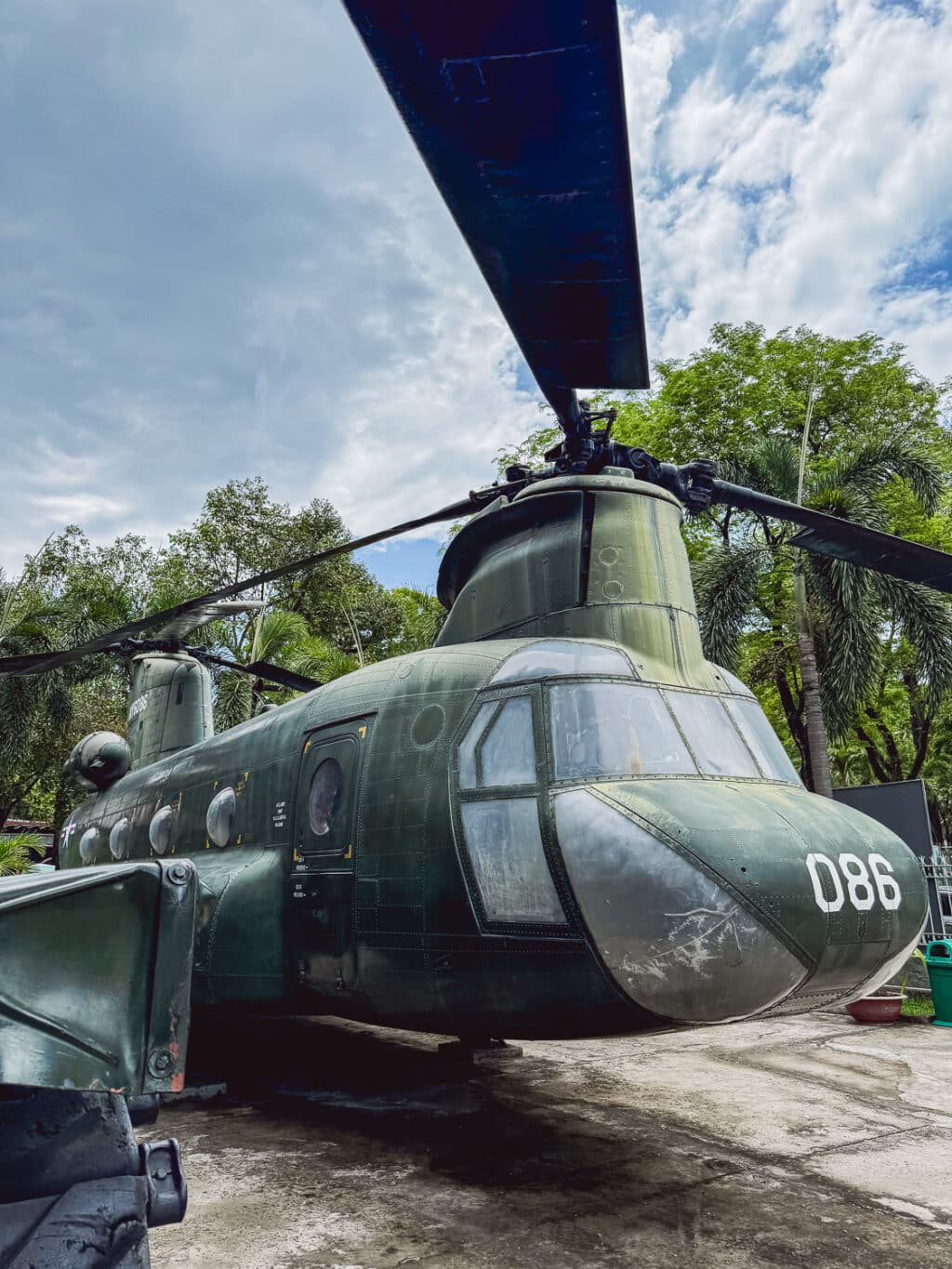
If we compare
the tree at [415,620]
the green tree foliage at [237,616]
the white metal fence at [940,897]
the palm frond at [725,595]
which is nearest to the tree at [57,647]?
the green tree foliage at [237,616]

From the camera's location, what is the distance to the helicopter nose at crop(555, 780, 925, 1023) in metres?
3.86

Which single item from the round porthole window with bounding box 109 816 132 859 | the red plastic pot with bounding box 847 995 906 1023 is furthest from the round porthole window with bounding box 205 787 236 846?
the red plastic pot with bounding box 847 995 906 1023

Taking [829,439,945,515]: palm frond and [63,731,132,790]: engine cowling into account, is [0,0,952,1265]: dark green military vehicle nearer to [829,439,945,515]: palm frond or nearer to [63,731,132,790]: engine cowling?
[63,731,132,790]: engine cowling

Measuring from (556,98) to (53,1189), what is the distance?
3.46 m

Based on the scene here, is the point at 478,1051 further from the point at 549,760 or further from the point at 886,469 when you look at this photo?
the point at 886,469

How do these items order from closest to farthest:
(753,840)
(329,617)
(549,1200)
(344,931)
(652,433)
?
(753,840) → (549,1200) → (344,931) → (652,433) → (329,617)

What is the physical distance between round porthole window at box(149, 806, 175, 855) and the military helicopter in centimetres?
94

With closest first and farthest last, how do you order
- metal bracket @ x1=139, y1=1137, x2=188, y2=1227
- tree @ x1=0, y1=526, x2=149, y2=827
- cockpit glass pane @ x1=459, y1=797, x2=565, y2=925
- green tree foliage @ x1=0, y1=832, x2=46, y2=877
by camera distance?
1. metal bracket @ x1=139, y1=1137, x2=188, y2=1227
2. cockpit glass pane @ x1=459, y1=797, x2=565, y2=925
3. green tree foliage @ x1=0, y1=832, x2=46, y2=877
4. tree @ x1=0, y1=526, x2=149, y2=827

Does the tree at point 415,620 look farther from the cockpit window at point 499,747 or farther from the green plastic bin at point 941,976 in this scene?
the cockpit window at point 499,747

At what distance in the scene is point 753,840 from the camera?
4012mm

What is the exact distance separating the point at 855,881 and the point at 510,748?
1.79m

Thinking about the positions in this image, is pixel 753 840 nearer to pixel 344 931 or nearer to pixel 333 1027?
pixel 344 931

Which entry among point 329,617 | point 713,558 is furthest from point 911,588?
point 329,617

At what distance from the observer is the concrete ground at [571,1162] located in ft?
12.4
